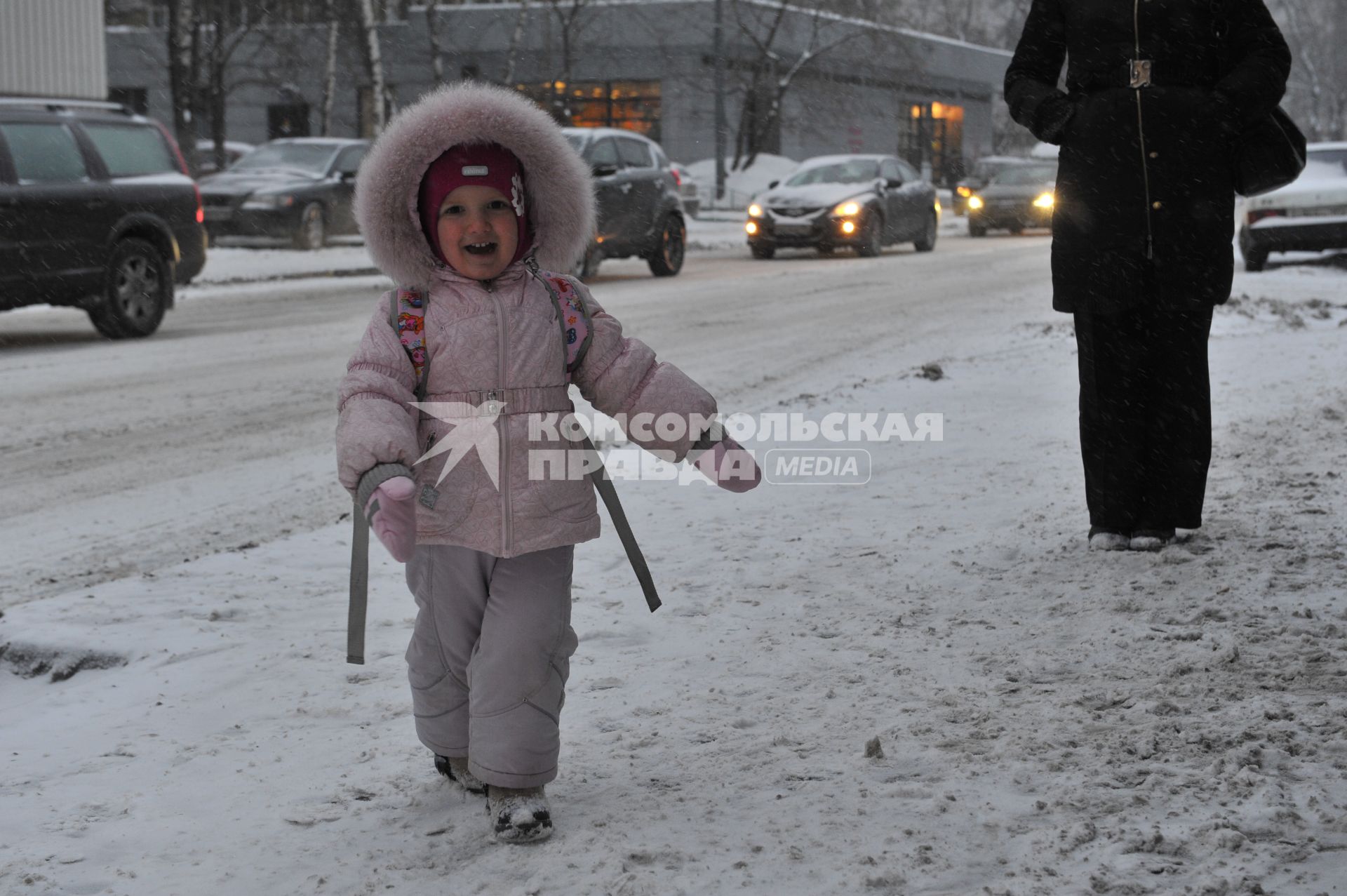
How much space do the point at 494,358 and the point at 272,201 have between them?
19563mm

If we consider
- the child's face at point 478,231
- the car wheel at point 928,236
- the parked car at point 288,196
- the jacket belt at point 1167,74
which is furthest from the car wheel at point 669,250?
the child's face at point 478,231

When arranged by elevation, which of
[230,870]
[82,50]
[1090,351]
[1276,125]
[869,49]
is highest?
[869,49]

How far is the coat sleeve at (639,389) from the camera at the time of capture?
2906 mm

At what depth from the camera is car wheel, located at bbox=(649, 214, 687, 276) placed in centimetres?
1808

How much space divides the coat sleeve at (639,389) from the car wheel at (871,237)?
19.7 m

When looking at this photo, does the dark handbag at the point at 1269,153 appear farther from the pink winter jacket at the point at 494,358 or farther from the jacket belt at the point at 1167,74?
the pink winter jacket at the point at 494,358

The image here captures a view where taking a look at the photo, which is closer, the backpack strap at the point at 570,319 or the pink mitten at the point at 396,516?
the pink mitten at the point at 396,516

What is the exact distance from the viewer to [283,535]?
5441mm

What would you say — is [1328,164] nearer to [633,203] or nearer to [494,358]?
[633,203]

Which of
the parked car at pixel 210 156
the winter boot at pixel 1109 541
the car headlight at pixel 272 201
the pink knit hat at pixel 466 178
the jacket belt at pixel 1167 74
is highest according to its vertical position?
the parked car at pixel 210 156

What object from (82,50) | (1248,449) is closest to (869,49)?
(82,50)

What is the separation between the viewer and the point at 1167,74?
14.5 ft

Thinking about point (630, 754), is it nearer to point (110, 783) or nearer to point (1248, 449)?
point (110, 783)

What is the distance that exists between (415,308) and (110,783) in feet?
3.79
